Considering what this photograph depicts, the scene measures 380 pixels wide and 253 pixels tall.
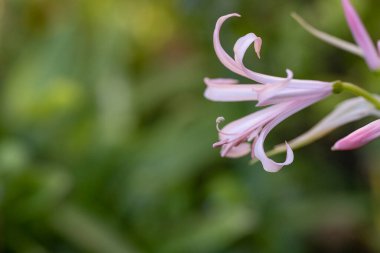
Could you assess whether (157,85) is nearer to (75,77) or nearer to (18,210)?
(75,77)

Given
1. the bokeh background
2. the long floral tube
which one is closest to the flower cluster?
the long floral tube

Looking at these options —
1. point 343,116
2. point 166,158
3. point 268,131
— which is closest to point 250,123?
point 268,131

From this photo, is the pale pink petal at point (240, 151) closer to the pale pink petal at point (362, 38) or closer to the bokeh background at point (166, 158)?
the pale pink petal at point (362, 38)

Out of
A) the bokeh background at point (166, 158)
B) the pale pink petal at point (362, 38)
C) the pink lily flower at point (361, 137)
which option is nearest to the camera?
the pink lily flower at point (361, 137)

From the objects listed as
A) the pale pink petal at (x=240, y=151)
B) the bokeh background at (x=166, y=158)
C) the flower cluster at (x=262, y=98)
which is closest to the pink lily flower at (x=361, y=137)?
the flower cluster at (x=262, y=98)

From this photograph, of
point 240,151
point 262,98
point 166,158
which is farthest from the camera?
point 166,158

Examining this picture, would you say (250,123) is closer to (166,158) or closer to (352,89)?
(352,89)

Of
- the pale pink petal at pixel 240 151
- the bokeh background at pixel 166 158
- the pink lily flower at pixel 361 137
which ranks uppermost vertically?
the bokeh background at pixel 166 158
